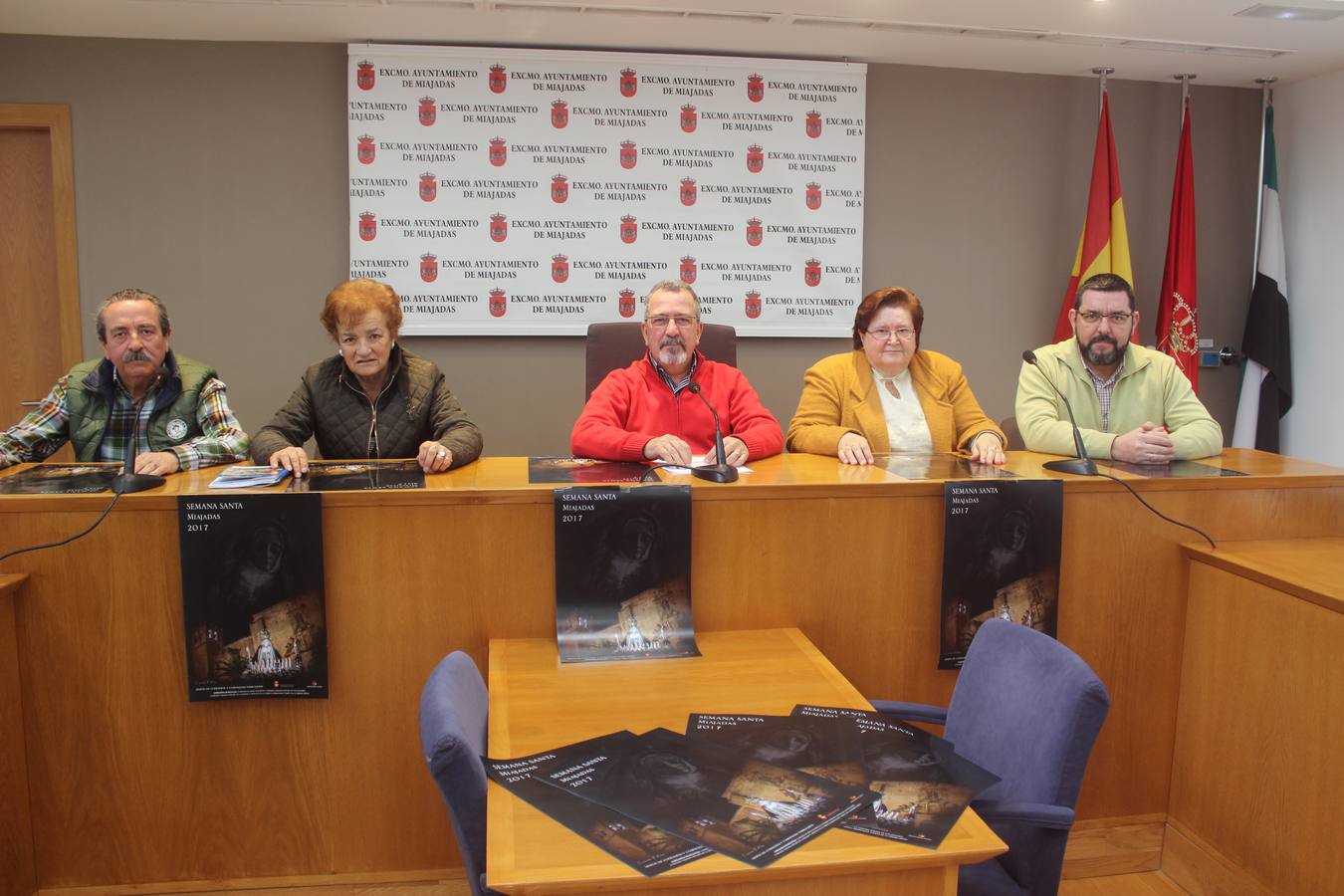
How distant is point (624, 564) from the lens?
1660mm

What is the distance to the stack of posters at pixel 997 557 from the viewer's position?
1.76m

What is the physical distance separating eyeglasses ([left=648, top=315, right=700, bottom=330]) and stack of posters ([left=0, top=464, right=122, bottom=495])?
1286mm

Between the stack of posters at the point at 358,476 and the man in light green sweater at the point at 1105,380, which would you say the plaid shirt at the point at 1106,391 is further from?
the stack of posters at the point at 358,476

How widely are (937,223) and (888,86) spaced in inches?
24.9

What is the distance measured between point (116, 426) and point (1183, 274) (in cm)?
420

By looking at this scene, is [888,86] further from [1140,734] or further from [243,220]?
[1140,734]

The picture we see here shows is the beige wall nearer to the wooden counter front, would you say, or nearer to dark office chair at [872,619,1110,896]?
the wooden counter front

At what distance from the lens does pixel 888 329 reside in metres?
2.53

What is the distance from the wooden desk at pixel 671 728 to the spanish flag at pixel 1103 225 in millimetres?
3089

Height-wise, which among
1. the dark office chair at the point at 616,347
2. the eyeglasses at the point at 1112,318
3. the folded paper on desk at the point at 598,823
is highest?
the eyeglasses at the point at 1112,318

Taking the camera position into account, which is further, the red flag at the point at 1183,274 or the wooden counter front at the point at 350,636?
the red flag at the point at 1183,274

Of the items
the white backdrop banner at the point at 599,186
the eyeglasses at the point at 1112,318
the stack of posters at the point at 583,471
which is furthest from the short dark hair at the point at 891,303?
the white backdrop banner at the point at 599,186

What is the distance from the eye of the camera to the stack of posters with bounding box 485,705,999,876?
1021 millimetres

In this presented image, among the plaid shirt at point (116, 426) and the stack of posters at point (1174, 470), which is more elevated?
the plaid shirt at point (116, 426)
